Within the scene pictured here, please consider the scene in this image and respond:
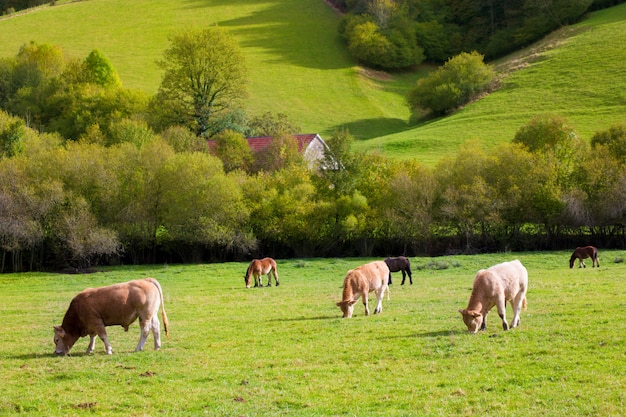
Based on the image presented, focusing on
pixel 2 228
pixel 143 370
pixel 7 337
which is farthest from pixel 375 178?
pixel 143 370

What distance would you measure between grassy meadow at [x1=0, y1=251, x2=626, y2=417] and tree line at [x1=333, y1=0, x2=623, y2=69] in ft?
338

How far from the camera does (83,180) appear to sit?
5516 cm

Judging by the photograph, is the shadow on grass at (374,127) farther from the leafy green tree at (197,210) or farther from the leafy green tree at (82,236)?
the leafy green tree at (82,236)

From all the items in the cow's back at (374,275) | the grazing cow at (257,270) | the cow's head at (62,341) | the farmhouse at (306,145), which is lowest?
the grazing cow at (257,270)

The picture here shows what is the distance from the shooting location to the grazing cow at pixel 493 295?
17547mm

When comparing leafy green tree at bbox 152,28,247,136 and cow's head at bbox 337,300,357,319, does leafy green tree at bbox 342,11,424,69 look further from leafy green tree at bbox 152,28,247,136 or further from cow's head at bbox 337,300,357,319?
cow's head at bbox 337,300,357,319

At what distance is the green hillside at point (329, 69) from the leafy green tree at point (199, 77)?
16.9 m

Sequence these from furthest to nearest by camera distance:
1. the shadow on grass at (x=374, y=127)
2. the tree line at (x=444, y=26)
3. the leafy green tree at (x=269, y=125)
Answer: the tree line at (x=444, y=26)
the shadow on grass at (x=374, y=127)
the leafy green tree at (x=269, y=125)

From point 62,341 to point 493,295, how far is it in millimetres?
10492

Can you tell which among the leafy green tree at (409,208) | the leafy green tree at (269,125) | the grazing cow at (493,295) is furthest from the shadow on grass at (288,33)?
the grazing cow at (493,295)

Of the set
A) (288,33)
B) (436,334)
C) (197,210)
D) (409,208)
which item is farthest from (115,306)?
(288,33)

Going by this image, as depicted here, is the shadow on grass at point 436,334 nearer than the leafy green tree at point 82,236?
Yes

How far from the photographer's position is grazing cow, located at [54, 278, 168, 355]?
17.5m

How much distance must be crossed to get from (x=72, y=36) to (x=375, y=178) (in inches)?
3156
